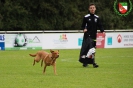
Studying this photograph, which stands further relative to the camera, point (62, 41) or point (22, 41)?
point (62, 41)

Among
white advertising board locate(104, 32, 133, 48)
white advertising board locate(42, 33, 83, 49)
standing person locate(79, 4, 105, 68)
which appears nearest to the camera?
standing person locate(79, 4, 105, 68)

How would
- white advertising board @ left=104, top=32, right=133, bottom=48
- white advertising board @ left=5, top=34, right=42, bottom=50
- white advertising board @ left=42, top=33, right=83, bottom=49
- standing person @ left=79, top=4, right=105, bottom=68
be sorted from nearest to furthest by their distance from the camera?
standing person @ left=79, top=4, right=105, bottom=68, white advertising board @ left=5, top=34, right=42, bottom=50, white advertising board @ left=42, top=33, right=83, bottom=49, white advertising board @ left=104, top=32, right=133, bottom=48

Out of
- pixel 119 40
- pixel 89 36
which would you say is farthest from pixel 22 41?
pixel 89 36

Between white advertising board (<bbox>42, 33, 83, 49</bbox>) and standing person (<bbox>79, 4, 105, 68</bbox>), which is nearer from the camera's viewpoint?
standing person (<bbox>79, 4, 105, 68</bbox>)

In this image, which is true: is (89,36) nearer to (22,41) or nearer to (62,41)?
(22,41)

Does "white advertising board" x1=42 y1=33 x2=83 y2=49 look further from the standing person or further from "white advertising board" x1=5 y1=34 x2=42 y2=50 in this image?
the standing person

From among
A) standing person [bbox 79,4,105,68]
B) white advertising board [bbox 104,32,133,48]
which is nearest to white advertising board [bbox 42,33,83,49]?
white advertising board [bbox 104,32,133,48]

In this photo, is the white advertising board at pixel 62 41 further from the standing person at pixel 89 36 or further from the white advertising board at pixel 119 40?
the standing person at pixel 89 36

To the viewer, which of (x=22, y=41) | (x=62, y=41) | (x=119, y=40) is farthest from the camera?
(x=119, y=40)

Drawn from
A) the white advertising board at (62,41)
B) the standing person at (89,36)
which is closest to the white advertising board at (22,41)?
the white advertising board at (62,41)

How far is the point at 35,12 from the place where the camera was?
53125 mm

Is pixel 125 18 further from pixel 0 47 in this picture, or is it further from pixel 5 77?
pixel 5 77

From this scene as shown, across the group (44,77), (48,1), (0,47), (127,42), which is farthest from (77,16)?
(44,77)

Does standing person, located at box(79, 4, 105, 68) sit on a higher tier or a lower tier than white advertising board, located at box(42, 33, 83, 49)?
higher
